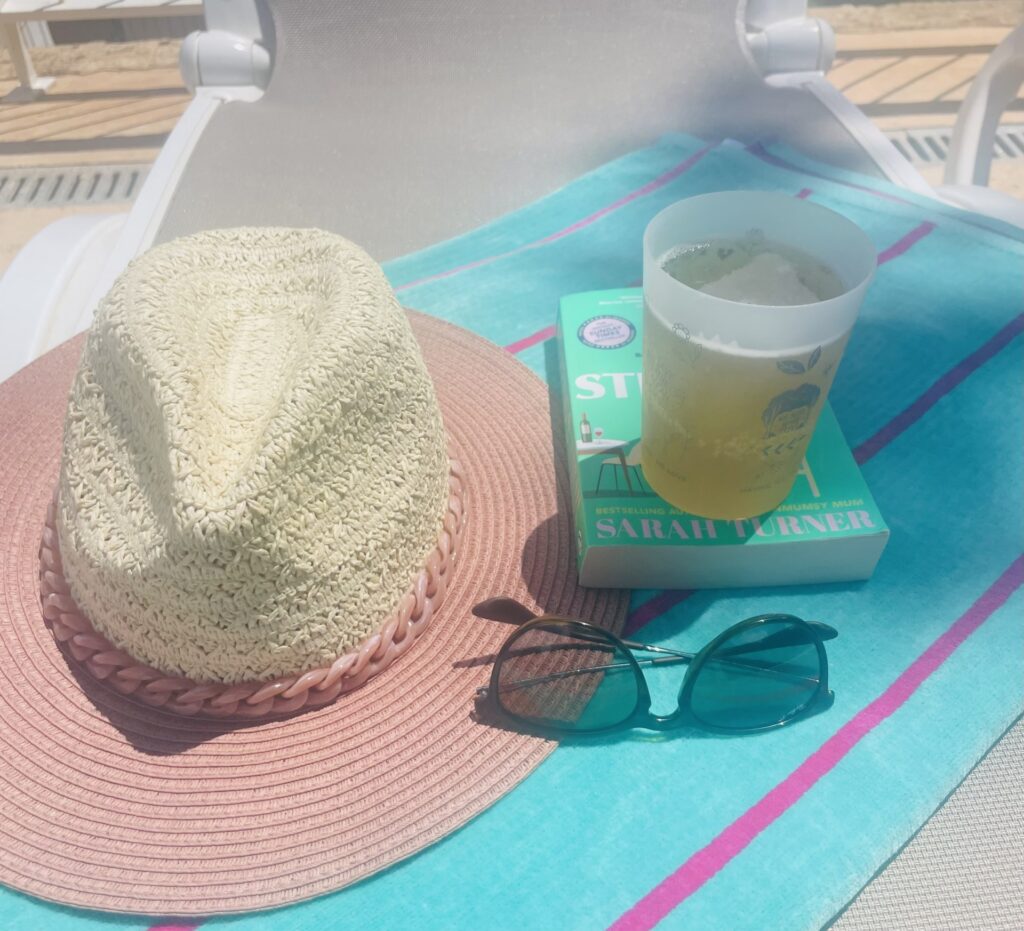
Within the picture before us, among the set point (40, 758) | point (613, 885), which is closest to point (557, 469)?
point (613, 885)

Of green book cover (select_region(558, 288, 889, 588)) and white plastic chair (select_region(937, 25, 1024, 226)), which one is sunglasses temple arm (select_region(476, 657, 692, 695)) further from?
white plastic chair (select_region(937, 25, 1024, 226))

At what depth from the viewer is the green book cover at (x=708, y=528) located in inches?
27.5

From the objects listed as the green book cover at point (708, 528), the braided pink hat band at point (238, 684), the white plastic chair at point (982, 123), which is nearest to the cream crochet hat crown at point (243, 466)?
the braided pink hat band at point (238, 684)

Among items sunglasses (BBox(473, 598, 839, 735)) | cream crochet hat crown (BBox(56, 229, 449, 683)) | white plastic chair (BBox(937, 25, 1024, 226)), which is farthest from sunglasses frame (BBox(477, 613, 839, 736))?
white plastic chair (BBox(937, 25, 1024, 226))

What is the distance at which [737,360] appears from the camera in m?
0.58

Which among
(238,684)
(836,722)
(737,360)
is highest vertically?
(737,360)

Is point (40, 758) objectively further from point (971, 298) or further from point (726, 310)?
point (971, 298)

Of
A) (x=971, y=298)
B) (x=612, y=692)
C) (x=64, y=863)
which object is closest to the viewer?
(x=64, y=863)

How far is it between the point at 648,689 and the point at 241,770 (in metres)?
0.31

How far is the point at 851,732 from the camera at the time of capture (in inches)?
26.0

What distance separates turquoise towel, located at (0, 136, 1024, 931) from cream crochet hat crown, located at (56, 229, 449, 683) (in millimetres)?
185

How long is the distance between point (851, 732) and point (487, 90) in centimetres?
147

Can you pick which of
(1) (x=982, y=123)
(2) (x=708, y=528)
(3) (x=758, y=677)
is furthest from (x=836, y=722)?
(1) (x=982, y=123)

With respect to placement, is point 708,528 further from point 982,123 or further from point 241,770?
point 982,123
